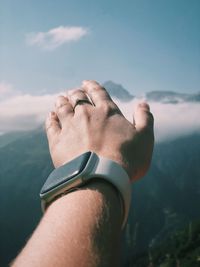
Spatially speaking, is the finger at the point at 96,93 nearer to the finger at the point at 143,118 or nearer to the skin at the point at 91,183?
the skin at the point at 91,183

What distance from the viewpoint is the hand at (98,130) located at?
2297 millimetres

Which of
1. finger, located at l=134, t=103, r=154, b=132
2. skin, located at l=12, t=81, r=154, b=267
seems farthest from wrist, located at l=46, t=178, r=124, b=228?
finger, located at l=134, t=103, r=154, b=132

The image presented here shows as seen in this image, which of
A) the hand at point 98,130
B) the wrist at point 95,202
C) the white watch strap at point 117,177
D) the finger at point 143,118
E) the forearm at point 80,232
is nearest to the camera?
the forearm at point 80,232

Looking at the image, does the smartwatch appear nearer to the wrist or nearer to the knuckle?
the wrist

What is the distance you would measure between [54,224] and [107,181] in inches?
12.9

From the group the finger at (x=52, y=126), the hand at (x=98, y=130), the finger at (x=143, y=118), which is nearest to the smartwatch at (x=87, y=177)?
the hand at (x=98, y=130)

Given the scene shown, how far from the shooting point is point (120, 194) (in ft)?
6.25

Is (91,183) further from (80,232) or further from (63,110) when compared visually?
(63,110)

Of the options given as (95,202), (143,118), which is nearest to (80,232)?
(95,202)

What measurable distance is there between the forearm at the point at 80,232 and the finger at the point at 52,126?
812 mm

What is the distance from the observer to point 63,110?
2.72 metres

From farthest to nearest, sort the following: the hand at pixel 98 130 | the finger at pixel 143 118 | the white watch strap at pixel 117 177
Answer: the finger at pixel 143 118
the hand at pixel 98 130
the white watch strap at pixel 117 177

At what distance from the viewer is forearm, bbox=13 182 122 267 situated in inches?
60.8

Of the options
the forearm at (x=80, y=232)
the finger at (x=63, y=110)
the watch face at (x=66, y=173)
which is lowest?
the forearm at (x=80, y=232)
